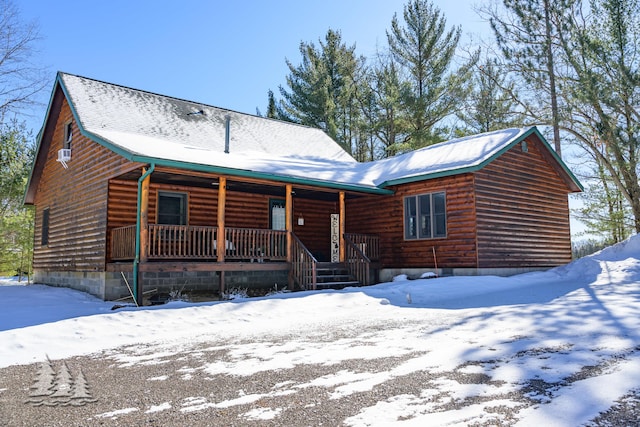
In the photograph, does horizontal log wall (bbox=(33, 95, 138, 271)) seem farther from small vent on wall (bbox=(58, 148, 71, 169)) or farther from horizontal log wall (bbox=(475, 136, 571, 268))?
horizontal log wall (bbox=(475, 136, 571, 268))

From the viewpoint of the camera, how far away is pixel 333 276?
44.2ft

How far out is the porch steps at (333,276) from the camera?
520 inches

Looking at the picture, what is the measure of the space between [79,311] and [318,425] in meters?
8.28

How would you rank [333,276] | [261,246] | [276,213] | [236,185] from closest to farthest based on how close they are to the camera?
[333,276]
[261,246]
[236,185]
[276,213]

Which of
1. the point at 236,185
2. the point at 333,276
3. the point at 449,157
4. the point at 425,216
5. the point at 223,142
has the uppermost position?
the point at 223,142

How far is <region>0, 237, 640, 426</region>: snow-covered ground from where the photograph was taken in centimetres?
373

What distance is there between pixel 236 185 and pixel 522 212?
912 cm

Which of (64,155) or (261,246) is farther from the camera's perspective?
(64,155)

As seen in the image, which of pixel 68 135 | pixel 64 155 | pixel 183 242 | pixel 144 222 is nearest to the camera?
pixel 144 222

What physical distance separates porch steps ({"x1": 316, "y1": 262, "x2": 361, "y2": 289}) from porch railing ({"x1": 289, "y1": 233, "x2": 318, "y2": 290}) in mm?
295

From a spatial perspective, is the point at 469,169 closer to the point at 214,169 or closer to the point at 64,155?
the point at 214,169

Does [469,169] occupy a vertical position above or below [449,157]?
below

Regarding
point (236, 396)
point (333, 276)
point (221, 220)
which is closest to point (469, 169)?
point (333, 276)

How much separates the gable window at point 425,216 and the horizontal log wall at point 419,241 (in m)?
0.16
